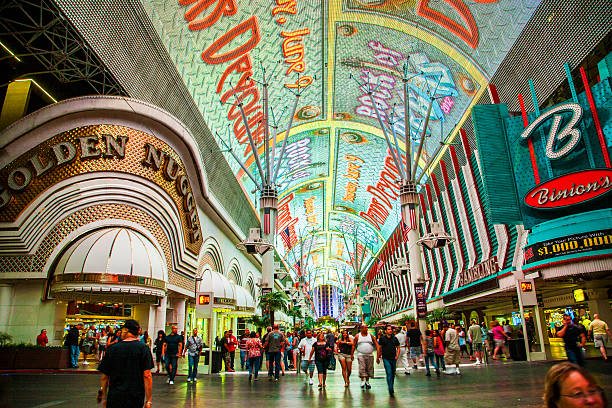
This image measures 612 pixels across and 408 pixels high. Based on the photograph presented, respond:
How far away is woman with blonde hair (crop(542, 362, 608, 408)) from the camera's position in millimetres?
1931

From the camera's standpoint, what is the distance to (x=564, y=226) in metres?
17.5

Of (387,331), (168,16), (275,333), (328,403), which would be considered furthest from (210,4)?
(328,403)

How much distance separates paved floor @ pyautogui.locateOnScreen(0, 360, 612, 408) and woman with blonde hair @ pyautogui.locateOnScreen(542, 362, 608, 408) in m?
5.58

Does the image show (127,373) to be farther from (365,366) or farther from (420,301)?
(420,301)

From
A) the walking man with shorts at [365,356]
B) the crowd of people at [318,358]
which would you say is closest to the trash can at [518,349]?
the crowd of people at [318,358]

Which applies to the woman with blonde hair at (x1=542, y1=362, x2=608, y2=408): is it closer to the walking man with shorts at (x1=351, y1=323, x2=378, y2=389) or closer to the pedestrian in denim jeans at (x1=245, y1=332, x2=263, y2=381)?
the walking man with shorts at (x1=351, y1=323, x2=378, y2=389)

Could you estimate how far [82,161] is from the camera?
16250 millimetres

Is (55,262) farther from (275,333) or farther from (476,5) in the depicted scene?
(476,5)

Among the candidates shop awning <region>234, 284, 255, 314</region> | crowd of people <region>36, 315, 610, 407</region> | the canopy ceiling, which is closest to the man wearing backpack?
crowd of people <region>36, 315, 610, 407</region>

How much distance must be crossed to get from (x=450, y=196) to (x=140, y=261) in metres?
21.1

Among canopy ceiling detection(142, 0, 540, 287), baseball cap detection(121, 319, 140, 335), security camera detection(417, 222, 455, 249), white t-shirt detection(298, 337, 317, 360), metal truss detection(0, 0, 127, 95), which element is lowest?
white t-shirt detection(298, 337, 317, 360)

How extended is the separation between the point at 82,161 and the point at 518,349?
17.6 m

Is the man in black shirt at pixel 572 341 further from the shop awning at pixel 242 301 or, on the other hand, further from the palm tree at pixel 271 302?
the shop awning at pixel 242 301

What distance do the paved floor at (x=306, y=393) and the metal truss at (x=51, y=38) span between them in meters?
9.55
